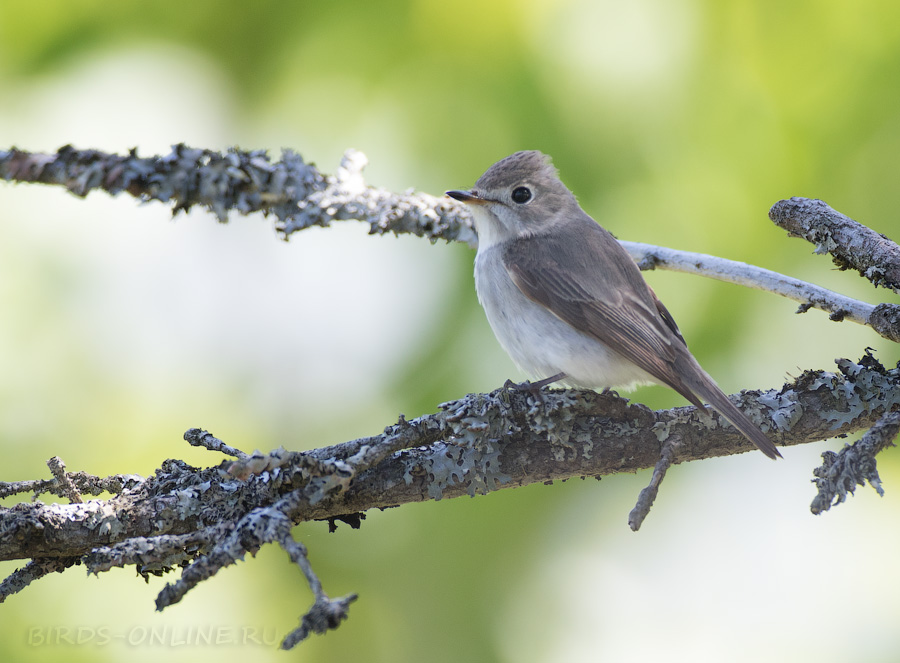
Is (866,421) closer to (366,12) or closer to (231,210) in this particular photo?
(231,210)

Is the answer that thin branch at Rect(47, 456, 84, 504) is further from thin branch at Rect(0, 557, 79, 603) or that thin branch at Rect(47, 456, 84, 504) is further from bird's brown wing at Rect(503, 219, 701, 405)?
bird's brown wing at Rect(503, 219, 701, 405)

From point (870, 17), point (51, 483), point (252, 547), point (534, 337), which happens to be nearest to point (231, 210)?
point (252, 547)

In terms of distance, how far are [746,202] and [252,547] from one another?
2934mm

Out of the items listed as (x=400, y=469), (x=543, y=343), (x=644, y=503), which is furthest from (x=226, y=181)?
(x=543, y=343)

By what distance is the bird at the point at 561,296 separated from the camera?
10.1ft

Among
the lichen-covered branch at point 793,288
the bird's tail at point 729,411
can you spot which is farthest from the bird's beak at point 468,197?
the bird's tail at point 729,411

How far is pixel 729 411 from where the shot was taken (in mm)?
2475

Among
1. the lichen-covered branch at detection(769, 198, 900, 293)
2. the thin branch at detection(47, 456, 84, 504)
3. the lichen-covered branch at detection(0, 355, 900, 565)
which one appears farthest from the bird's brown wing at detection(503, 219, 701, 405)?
the thin branch at detection(47, 456, 84, 504)

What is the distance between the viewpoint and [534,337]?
10.4 feet

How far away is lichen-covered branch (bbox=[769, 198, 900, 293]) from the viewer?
247 centimetres

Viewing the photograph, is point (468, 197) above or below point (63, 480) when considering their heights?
above

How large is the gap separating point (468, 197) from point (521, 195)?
0.41 meters

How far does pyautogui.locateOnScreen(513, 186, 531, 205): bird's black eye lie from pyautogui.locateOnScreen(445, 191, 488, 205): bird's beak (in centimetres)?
20

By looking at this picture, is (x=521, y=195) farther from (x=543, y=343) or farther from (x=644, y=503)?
(x=644, y=503)
